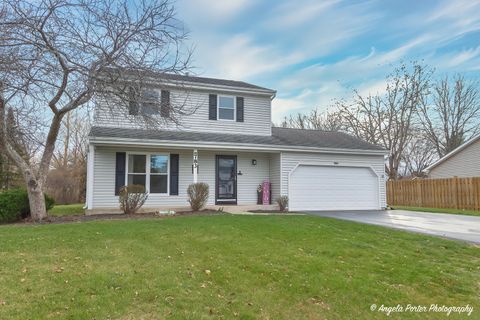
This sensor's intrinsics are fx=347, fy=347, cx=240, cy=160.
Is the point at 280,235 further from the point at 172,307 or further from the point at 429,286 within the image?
the point at 172,307

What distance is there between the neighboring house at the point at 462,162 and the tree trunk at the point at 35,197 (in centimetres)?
2250

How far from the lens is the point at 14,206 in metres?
9.90

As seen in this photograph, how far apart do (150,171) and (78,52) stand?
5.72 metres

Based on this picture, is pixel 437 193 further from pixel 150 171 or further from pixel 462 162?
pixel 150 171

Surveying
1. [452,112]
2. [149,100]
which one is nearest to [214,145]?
[149,100]

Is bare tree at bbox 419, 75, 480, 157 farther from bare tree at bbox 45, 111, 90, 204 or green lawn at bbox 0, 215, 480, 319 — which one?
bare tree at bbox 45, 111, 90, 204

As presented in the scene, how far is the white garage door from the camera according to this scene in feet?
46.6

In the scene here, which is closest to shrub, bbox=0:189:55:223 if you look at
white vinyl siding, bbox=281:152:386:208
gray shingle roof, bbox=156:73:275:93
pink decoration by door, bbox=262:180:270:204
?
gray shingle roof, bbox=156:73:275:93

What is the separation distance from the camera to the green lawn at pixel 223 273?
3.99 meters

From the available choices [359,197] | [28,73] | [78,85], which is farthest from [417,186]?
[28,73]

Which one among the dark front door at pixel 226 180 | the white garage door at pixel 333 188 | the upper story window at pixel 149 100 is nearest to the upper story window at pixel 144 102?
the upper story window at pixel 149 100

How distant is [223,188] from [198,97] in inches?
155

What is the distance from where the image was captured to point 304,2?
11039mm

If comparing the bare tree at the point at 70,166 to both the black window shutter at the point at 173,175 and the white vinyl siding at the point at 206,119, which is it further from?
the black window shutter at the point at 173,175
